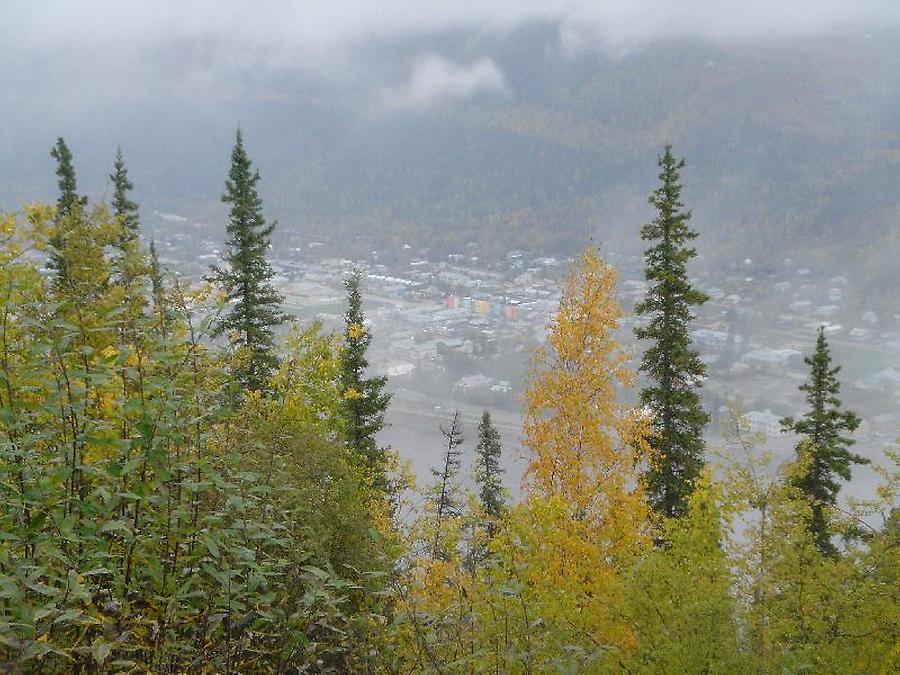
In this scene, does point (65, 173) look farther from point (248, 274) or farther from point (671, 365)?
point (671, 365)

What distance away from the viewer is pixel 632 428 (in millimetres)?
11812

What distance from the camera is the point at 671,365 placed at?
16406mm

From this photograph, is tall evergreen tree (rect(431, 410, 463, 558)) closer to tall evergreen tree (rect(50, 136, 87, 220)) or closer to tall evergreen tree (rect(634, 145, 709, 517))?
tall evergreen tree (rect(634, 145, 709, 517))

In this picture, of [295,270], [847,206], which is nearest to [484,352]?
[295,270]

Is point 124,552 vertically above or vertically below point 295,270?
below

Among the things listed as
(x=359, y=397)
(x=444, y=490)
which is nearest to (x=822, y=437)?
(x=444, y=490)

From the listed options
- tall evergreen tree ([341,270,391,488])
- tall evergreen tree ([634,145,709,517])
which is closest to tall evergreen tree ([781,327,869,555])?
tall evergreen tree ([634,145,709,517])

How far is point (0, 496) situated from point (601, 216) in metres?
195

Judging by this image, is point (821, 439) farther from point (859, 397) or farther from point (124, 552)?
point (859, 397)

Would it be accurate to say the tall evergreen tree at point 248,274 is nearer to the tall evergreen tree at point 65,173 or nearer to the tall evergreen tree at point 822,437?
the tall evergreen tree at point 65,173

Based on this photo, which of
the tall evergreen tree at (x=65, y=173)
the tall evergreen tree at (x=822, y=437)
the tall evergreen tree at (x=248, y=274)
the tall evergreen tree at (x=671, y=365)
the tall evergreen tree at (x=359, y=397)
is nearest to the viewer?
the tall evergreen tree at (x=671, y=365)

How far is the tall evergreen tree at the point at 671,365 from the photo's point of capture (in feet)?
52.4

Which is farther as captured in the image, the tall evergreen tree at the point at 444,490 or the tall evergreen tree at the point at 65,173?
the tall evergreen tree at the point at 65,173

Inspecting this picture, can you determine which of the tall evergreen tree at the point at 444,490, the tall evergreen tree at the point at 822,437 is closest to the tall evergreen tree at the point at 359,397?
the tall evergreen tree at the point at 444,490
